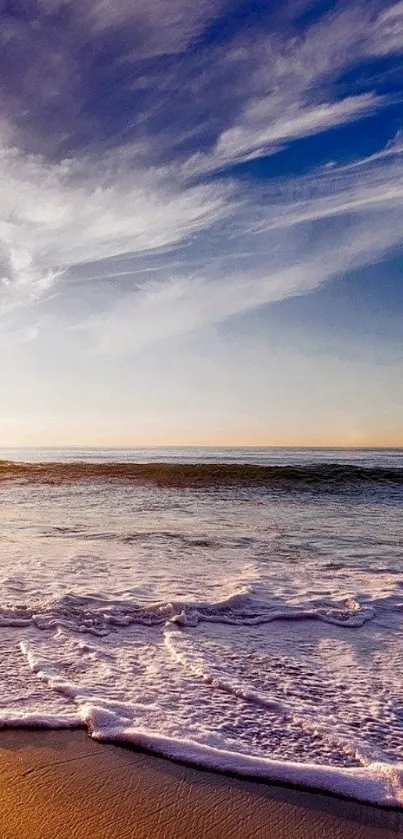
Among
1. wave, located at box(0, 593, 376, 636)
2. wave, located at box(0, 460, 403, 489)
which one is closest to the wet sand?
wave, located at box(0, 593, 376, 636)

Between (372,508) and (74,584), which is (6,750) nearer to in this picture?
(74,584)

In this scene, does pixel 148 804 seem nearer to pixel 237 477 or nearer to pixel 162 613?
pixel 162 613

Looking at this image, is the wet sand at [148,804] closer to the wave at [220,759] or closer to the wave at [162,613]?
the wave at [220,759]

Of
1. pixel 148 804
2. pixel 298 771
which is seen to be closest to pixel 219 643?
pixel 298 771

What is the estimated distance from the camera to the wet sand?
2.23 meters

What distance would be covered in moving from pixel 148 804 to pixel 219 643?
6.81 ft

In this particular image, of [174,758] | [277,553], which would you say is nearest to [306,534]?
[277,553]

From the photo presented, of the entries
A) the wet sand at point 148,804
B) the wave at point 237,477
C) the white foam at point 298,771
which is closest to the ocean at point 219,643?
the white foam at point 298,771

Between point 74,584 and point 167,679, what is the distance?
8.33 feet

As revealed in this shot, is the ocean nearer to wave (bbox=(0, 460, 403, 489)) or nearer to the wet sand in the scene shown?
the wet sand

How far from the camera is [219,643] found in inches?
175

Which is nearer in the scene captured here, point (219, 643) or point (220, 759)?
point (220, 759)

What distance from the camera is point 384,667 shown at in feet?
13.1

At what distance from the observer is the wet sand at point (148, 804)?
223 cm
